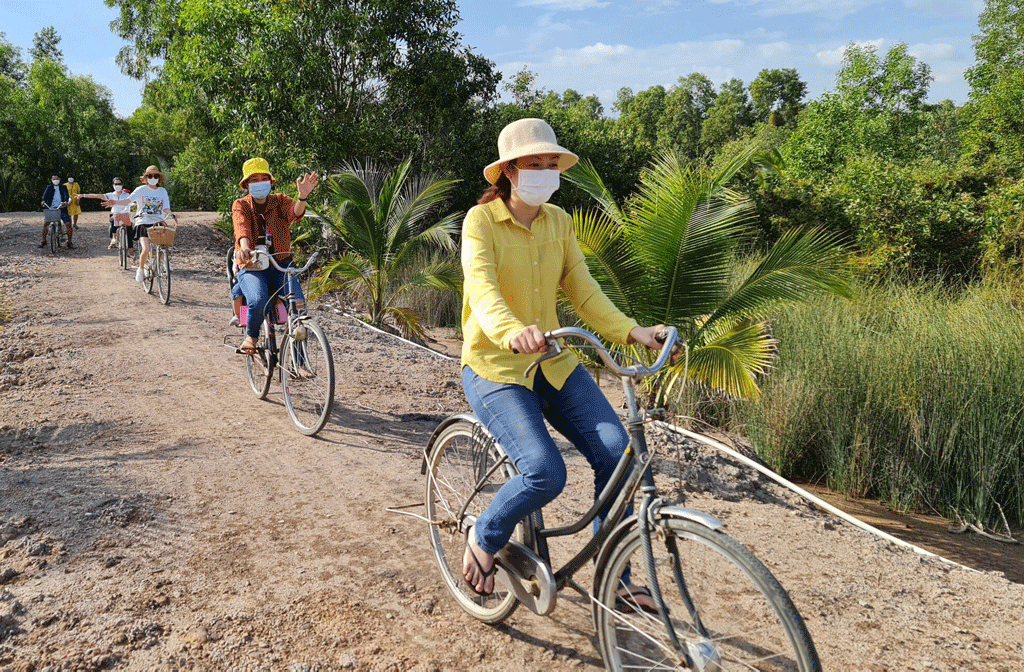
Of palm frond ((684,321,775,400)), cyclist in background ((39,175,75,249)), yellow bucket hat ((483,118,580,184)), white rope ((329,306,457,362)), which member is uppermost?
yellow bucket hat ((483,118,580,184))

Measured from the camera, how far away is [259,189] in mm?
6055

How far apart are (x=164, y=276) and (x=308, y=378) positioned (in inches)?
242

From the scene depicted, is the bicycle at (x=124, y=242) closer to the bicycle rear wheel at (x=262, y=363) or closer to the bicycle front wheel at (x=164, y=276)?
the bicycle front wheel at (x=164, y=276)

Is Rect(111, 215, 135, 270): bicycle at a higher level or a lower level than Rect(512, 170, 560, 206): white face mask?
lower

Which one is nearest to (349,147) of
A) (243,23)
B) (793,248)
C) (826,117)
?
(243,23)

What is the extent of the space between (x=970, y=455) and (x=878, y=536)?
2253mm

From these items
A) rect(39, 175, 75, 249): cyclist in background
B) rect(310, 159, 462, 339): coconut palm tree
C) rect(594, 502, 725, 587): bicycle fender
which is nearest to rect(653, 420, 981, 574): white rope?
rect(594, 502, 725, 587): bicycle fender

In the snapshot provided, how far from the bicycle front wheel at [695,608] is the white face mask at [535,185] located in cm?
122

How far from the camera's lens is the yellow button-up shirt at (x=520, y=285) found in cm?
270

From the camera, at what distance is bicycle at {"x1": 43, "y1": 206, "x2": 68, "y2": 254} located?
15.6 meters

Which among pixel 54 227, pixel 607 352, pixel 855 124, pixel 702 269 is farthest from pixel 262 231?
pixel 855 124

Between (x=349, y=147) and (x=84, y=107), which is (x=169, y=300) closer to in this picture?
(x=349, y=147)

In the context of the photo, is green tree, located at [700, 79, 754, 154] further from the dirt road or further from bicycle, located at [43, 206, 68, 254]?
the dirt road

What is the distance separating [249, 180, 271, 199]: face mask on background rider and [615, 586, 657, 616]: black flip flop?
4.72 metres
